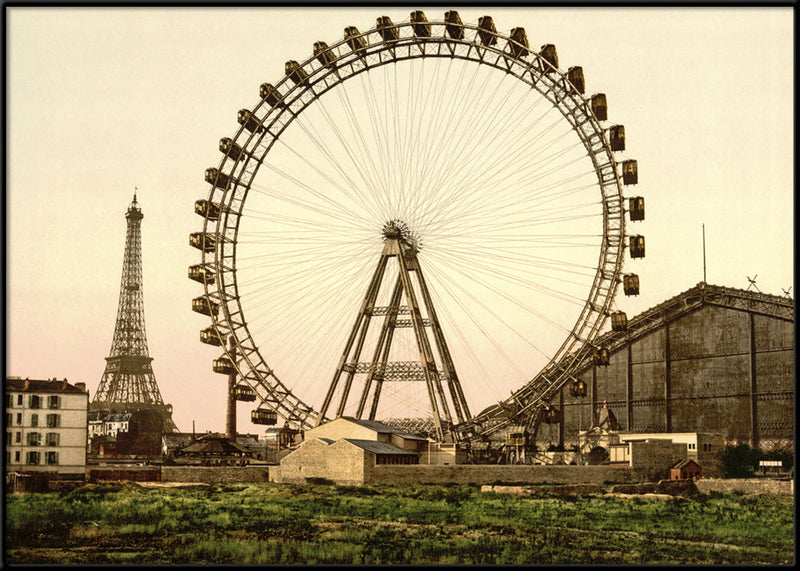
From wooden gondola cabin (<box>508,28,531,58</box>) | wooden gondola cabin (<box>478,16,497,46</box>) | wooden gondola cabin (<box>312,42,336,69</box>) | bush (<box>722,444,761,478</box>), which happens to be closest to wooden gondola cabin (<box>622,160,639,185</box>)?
wooden gondola cabin (<box>508,28,531,58</box>)

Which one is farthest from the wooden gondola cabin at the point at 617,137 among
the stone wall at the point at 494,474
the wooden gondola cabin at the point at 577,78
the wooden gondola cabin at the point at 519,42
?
the stone wall at the point at 494,474

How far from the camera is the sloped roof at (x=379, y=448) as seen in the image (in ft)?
194

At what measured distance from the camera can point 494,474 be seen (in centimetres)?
5956

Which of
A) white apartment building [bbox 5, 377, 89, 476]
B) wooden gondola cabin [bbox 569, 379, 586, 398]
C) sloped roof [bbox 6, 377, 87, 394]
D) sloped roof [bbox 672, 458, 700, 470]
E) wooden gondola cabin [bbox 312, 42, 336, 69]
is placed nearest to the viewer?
white apartment building [bbox 5, 377, 89, 476]

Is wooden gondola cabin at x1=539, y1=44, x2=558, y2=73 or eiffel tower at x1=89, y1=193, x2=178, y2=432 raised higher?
wooden gondola cabin at x1=539, y1=44, x2=558, y2=73

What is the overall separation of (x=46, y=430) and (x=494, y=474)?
2523 cm

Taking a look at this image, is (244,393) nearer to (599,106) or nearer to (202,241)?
(202,241)

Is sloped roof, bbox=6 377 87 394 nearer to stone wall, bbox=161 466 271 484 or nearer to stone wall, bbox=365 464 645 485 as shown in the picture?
stone wall, bbox=161 466 271 484

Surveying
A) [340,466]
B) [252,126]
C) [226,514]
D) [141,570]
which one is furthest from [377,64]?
[141,570]

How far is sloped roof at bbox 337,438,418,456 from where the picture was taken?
59.2m

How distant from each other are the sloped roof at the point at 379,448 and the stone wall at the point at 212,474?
6.20 meters

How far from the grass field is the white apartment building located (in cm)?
836

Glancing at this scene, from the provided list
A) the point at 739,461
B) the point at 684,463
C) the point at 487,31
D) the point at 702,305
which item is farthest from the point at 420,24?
the point at 739,461

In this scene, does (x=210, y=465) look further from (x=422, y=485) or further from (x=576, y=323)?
(x=576, y=323)
